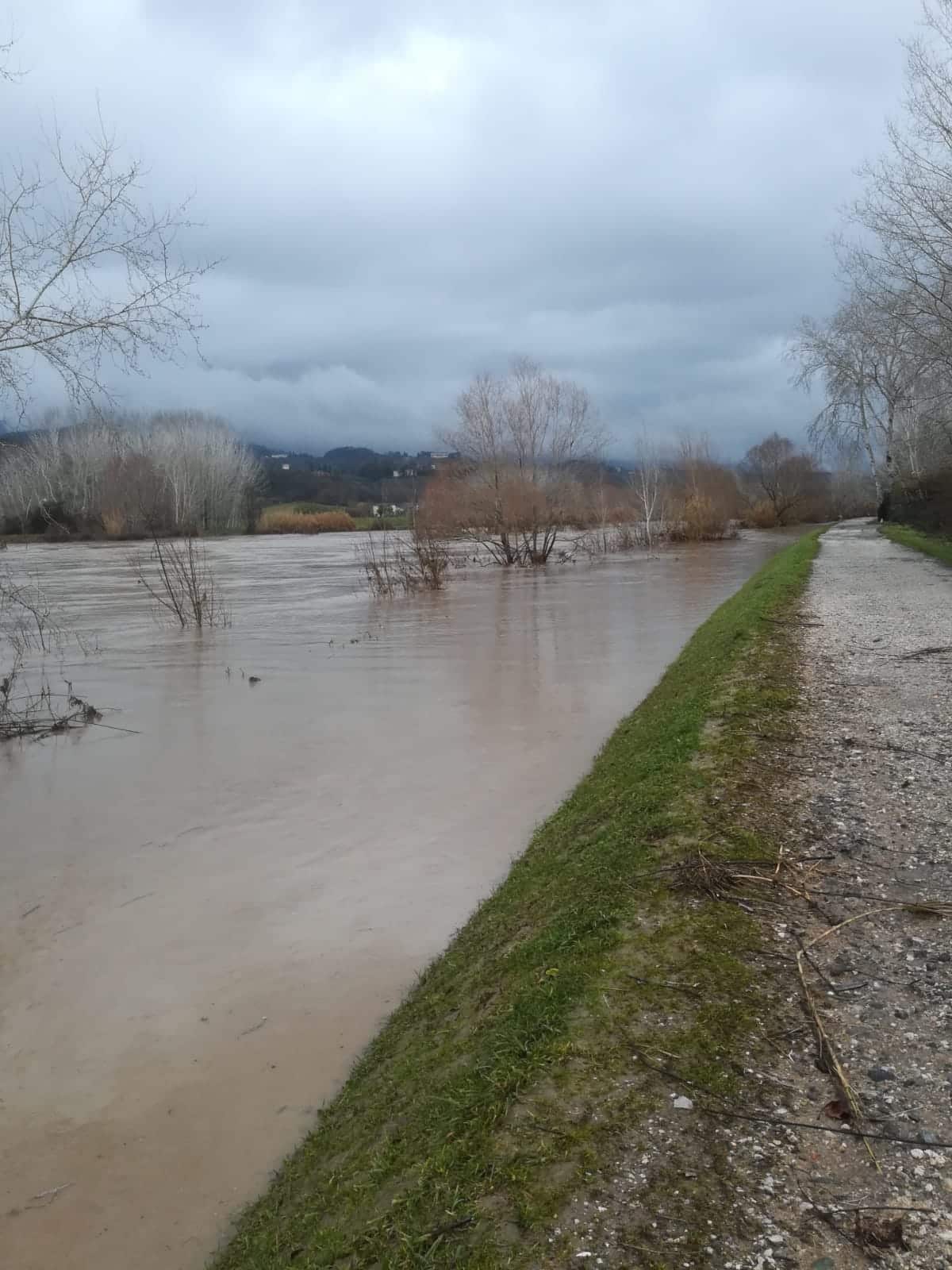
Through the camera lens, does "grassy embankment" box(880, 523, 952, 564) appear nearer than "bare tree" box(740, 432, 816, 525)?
Yes

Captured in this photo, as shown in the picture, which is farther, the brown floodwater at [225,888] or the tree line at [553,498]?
the tree line at [553,498]

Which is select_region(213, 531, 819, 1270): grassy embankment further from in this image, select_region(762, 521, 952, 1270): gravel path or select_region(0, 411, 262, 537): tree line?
select_region(0, 411, 262, 537): tree line

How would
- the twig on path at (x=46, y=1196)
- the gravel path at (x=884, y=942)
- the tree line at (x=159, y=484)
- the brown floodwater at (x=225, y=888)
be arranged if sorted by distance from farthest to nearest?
the tree line at (x=159, y=484) < the brown floodwater at (x=225, y=888) < the twig on path at (x=46, y=1196) < the gravel path at (x=884, y=942)

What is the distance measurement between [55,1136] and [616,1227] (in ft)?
10.0

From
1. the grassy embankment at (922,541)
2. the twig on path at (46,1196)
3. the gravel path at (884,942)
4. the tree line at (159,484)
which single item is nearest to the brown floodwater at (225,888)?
the twig on path at (46,1196)

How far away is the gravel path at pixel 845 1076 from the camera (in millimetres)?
2285

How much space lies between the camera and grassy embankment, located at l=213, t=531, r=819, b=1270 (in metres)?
2.52

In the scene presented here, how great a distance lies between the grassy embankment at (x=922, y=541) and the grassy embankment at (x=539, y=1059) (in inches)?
783

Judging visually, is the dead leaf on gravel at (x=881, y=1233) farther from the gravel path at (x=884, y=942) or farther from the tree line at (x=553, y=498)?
the tree line at (x=553, y=498)

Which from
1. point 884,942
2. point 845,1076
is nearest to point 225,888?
point 884,942

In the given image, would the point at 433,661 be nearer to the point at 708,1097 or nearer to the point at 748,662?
the point at 748,662

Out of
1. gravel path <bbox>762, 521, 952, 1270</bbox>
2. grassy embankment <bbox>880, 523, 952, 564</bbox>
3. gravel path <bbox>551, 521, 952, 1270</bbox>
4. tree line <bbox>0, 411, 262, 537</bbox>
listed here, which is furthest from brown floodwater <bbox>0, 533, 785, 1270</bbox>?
tree line <bbox>0, 411, 262, 537</bbox>

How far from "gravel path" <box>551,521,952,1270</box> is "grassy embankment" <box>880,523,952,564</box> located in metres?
19.0

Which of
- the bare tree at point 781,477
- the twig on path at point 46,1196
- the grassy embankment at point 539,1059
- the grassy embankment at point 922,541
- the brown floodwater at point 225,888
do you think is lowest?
the twig on path at point 46,1196
